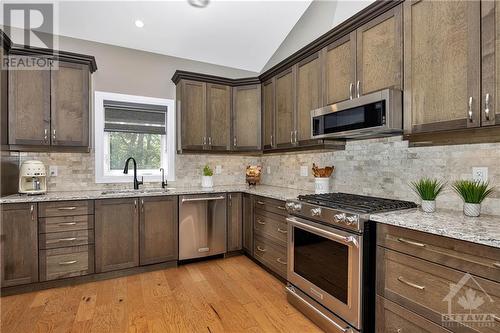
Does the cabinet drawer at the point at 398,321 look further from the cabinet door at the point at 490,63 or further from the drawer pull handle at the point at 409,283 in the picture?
the cabinet door at the point at 490,63

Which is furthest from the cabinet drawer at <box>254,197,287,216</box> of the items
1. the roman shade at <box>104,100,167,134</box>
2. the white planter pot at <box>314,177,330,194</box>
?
the roman shade at <box>104,100,167,134</box>

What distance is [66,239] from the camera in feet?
8.96

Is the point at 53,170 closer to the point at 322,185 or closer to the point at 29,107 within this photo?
the point at 29,107

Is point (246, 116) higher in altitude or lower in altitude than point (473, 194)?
higher

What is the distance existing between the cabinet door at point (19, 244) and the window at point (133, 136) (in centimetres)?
91

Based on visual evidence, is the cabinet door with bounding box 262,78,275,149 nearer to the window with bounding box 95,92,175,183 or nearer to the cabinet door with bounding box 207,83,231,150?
the cabinet door with bounding box 207,83,231,150

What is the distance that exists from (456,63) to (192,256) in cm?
316

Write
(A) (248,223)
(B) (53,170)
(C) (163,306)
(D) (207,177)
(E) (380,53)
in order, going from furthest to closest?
(D) (207,177) < (A) (248,223) < (B) (53,170) < (C) (163,306) < (E) (380,53)

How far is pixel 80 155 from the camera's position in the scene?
10.8 ft

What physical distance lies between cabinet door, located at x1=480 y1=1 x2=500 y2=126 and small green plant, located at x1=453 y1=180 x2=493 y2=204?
0.41m

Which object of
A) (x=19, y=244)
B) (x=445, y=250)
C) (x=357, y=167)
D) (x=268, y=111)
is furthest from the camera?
(x=268, y=111)

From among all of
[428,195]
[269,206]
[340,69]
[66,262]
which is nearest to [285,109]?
[340,69]

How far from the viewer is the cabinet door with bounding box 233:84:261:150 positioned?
12.5ft

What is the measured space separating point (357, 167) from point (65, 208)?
3020 mm
